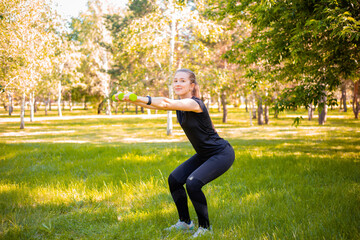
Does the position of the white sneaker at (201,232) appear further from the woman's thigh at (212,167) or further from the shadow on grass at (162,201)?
the woman's thigh at (212,167)

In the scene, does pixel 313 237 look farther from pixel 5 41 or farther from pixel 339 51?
pixel 5 41

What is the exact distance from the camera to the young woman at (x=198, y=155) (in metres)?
3.21

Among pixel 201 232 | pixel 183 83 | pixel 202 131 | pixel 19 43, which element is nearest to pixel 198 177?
pixel 202 131

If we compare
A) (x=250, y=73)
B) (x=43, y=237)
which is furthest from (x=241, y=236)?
(x=250, y=73)

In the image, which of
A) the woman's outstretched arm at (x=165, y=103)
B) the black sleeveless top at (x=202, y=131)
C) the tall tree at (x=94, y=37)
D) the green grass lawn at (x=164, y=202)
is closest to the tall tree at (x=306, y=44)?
the green grass lawn at (x=164, y=202)

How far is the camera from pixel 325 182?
18.5ft

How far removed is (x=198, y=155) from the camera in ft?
11.8

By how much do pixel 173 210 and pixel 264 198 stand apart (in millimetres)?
1530

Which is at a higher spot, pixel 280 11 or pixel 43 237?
pixel 280 11

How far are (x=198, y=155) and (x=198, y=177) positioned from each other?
441 millimetres

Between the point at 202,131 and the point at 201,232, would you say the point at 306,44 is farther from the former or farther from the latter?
the point at 201,232

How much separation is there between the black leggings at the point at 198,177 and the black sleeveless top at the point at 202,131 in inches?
3.9

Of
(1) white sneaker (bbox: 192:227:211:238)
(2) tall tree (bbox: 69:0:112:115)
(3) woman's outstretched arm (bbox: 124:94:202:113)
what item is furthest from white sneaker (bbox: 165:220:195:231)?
(2) tall tree (bbox: 69:0:112:115)

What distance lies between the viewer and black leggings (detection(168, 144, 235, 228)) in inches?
126
